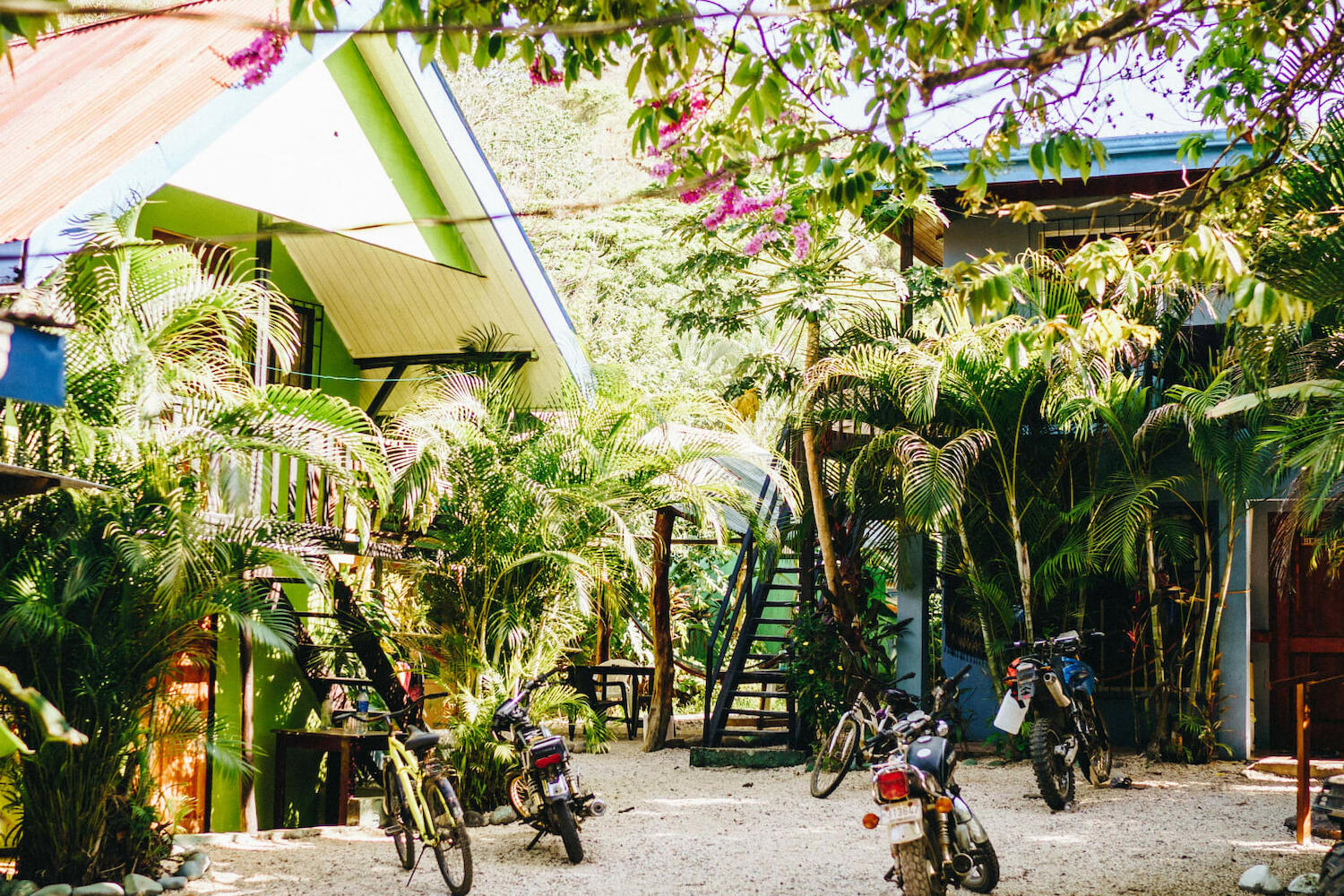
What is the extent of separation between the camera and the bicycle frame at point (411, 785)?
667cm

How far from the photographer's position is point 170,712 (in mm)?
6809

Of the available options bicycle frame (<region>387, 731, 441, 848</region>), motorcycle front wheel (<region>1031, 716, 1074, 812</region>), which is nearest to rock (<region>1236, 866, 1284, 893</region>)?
motorcycle front wheel (<region>1031, 716, 1074, 812</region>)

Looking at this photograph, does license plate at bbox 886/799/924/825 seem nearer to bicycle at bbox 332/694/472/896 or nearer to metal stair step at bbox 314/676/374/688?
bicycle at bbox 332/694/472/896

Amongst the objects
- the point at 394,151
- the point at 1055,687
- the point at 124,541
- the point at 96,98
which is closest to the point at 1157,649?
the point at 1055,687

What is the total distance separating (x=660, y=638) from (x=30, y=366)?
27.9ft

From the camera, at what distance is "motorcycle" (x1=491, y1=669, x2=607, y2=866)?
721 centimetres

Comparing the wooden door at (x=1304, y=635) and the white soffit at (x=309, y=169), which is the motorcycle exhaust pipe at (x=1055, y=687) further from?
the white soffit at (x=309, y=169)

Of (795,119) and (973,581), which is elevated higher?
(795,119)

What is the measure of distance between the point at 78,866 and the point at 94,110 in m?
5.27

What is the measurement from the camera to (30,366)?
489 cm

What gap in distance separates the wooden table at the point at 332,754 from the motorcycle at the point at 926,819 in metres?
6.10

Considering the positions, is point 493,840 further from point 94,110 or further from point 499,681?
point 94,110

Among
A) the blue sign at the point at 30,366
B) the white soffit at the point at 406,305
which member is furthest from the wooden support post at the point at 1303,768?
the blue sign at the point at 30,366

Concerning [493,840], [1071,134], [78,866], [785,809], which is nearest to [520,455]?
[493,840]
